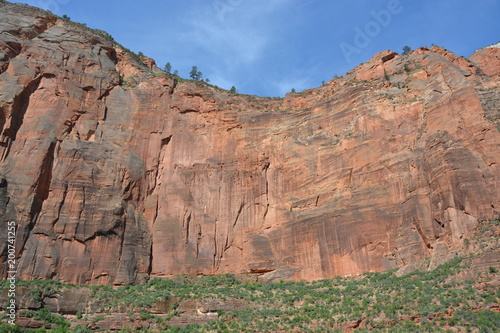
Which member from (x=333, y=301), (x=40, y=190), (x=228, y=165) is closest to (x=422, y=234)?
(x=333, y=301)

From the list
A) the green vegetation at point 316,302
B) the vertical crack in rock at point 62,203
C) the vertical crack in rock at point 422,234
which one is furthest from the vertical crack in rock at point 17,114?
the vertical crack in rock at point 422,234

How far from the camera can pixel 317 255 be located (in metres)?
32.2

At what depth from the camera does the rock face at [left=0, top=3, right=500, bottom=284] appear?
1164 inches

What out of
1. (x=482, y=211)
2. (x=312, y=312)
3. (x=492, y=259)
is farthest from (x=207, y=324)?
(x=482, y=211)

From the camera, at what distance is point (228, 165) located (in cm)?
3850

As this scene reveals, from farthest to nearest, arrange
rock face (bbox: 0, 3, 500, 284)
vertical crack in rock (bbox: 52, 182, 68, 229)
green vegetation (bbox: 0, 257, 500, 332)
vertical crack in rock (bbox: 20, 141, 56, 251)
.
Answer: vertical crack in rock (bbox: 52, 182, 68, 229)
vertical crack in rock (bbox: 20, 141, 56, 251)
rock face (bbox: 0, 3, 500, 284)
green vegetation (bbox: 0, 257, 500, 332)

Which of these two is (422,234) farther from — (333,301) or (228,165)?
(228,165)

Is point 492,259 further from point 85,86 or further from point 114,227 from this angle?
point 85,86

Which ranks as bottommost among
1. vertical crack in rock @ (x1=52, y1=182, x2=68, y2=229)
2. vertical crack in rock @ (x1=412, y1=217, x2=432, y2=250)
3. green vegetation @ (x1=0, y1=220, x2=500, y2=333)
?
green vegetation @ (x1=0, y1=220, x2=500, y2=333)

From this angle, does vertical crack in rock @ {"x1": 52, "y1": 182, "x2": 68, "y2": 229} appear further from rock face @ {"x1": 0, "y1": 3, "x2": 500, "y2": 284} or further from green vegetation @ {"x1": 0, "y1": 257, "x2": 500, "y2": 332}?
green vegetation @ {"x1": 0, "y1": 257, "x2": 500, "y2": 332}

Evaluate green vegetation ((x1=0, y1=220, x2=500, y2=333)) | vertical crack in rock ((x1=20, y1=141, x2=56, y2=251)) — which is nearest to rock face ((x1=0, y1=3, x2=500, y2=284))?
vertical crack in rock ((x1=20, y1=141, x2=56, y2=251))

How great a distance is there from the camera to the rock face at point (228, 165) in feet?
97.0

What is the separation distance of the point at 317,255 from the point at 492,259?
41.1 ft

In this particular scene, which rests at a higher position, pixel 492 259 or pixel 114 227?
pixel 114 227
